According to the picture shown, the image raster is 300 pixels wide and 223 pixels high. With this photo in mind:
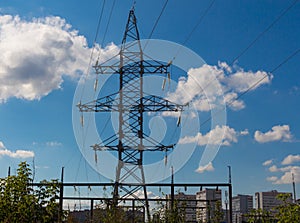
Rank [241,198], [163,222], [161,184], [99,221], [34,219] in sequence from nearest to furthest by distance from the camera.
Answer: [34,219] → [99,221] → [163,222] → [161,184] → [241,198]

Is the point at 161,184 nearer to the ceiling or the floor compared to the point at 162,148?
nearer to the floor

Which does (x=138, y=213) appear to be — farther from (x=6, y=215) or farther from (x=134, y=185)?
(x=6, y=215)

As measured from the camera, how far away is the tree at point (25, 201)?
11.3 m

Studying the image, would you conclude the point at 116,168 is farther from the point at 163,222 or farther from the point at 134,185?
the point at 163,222

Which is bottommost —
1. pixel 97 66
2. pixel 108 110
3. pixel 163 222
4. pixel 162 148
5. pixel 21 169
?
pixel 163 222

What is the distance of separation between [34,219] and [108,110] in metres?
11.7

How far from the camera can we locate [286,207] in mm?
12977

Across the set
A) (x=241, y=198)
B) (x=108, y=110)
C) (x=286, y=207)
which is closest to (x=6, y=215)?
(x=286, y=207)

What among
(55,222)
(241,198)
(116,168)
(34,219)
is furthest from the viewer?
(241,198)

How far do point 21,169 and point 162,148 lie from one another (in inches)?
446

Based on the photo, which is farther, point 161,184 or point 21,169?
point 161,184

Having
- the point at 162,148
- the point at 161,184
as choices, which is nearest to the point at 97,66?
the point at 162,148

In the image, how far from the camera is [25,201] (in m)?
11.4

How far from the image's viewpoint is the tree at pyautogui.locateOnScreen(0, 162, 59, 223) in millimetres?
11273
